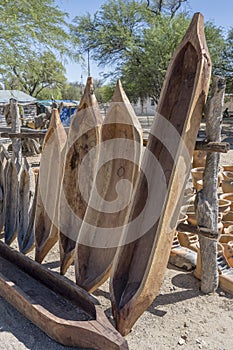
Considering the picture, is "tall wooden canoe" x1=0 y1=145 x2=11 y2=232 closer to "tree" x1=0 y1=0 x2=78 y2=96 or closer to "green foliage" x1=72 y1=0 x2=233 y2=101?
"tree" x1=0 y1=0 x2=78 y2=96

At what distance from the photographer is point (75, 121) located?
2.16 metres

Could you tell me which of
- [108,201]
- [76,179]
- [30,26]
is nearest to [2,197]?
[76,179]

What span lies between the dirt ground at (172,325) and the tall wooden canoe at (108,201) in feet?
0.69

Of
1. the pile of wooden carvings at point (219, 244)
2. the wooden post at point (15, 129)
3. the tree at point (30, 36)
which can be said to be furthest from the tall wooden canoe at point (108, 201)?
the tree at point (30, 36)

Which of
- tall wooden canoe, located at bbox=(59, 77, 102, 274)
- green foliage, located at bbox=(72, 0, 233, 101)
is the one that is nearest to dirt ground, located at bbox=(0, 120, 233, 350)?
tall wooden canoe, located at bbox=(59, 77, 102, 274)

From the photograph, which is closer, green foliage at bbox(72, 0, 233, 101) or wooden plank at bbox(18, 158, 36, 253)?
wooden plank at bbox(18, 158, 36, 253)

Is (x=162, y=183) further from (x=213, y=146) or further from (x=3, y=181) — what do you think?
(x=3, y=181)

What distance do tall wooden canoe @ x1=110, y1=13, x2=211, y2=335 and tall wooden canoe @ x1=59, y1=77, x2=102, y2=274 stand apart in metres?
0.46

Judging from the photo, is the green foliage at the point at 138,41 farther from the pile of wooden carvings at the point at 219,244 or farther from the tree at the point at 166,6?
the pile of wooden carvings at the point at 219,244

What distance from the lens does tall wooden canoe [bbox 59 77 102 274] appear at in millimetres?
2131

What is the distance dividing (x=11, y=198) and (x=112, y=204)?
3.81 ft

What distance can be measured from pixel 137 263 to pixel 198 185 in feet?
6.14

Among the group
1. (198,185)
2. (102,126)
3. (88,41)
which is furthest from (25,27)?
(88,41)

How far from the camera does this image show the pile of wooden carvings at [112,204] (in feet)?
5.28
